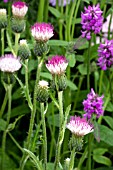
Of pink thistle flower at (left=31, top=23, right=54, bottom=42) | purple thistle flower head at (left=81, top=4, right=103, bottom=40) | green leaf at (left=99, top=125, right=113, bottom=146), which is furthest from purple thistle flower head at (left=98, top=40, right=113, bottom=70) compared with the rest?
pink thistle flower at (left=31, top=23, right=54, bottom=42)

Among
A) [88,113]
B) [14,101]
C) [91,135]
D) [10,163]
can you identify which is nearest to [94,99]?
[88,113]

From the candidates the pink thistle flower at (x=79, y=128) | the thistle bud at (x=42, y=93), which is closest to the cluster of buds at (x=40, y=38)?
the thistle bud at (x=42, y=93)

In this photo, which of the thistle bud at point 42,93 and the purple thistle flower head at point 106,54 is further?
the purple thistle flower head at point 106,54

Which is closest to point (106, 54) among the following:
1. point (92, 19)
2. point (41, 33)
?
point (92, 19)

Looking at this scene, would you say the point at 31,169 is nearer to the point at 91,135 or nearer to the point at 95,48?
the point at 91,135

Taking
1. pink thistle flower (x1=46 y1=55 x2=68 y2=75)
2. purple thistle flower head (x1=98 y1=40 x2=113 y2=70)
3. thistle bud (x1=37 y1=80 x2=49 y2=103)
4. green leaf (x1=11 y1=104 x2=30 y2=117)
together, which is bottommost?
green leaf (x1=11 y1=104 x2=30 y2=117)

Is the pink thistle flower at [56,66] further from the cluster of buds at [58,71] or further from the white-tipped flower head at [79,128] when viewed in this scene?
the white-tipped flower head at [79,128]

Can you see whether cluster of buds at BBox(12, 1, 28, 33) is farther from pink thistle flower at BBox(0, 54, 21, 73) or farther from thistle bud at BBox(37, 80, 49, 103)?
thistle bud at BBox(37, 80, 49, 103)

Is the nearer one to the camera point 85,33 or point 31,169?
point 85,33

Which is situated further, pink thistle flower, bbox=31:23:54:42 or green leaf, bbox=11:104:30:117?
green leaf, bbox=11:104:30:117

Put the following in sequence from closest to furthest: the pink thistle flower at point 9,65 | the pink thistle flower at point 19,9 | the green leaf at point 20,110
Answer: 1. the pink thistle flower at point 9,65
2. the pink thistle flower at point 19,9
3. the green leaf at point 20,110

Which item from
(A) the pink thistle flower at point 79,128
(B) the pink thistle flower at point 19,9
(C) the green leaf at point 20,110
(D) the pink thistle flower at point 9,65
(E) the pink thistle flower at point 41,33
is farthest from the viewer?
(C) the green leaf at point 20,110
